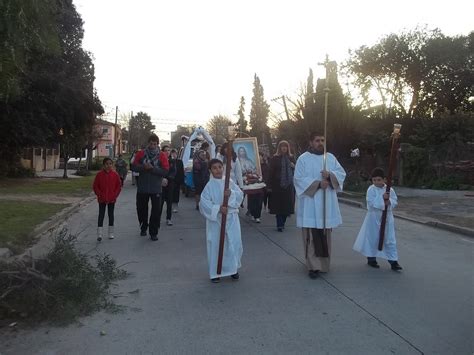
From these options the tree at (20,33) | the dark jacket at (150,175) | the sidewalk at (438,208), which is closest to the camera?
the tree at (20,33)

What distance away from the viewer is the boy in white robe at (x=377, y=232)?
6953 mm

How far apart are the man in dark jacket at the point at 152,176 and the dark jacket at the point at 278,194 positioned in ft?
7.92

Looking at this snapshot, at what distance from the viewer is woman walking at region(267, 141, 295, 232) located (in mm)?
10508

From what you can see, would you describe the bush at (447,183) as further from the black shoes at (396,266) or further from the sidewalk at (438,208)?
the black shoes at (396,266)

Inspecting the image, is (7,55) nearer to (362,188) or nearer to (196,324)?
(196,324)

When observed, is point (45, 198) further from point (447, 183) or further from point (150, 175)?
point (447, 183)

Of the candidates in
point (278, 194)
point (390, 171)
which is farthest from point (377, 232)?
point (278, 194)

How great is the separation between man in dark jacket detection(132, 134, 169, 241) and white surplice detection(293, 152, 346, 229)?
3398 mm

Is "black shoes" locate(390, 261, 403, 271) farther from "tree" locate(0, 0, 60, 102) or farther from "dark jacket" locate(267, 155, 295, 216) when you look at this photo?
"tree" locate(0, 0, 60, 102)

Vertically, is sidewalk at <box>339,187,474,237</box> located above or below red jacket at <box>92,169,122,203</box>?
below

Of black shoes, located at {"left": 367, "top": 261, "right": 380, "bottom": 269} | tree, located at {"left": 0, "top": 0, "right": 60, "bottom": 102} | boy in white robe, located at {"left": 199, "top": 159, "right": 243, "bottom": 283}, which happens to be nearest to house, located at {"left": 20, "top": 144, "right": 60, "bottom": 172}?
boy in white robe, located at {"left": 199, "top": 159, "right": 243, "bottom": 283}

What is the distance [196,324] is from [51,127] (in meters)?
21.4

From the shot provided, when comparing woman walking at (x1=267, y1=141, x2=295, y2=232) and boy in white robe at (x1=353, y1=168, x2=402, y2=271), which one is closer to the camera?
boy in white robe at (x1=353, y1=168, x2=402, y2=271)

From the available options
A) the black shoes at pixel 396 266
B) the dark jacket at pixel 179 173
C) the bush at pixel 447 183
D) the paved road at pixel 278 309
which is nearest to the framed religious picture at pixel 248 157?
the dark jacket at pixel 179 173
